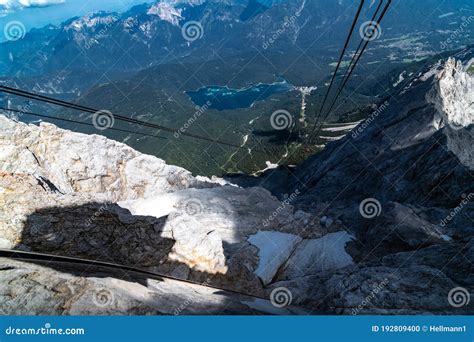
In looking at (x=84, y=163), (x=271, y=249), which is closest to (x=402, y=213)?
(x=271, y=249)

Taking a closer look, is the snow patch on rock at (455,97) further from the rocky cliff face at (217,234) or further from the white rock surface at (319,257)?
the white rock surface at (319,257)

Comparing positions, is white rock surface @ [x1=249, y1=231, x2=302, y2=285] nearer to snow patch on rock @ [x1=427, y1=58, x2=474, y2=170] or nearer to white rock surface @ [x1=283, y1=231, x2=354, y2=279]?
white rock surface @ [x1=283, y1=231, x2=354, y2=279]

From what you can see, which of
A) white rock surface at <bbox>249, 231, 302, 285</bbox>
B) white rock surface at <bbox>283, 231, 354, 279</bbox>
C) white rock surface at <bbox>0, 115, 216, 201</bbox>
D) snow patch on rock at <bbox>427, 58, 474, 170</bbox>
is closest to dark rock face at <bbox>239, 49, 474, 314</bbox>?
snow patch on rock at <bbox>427, 58, 474, 170</bbox>

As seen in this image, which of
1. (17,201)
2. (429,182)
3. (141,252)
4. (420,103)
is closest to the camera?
(17,201)

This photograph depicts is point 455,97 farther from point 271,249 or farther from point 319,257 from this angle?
point 271,249

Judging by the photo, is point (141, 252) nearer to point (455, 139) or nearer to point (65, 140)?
point (65, 140)

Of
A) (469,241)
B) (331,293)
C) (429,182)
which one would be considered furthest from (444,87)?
(331,293)

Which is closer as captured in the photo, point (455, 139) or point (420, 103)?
point (455, 139)

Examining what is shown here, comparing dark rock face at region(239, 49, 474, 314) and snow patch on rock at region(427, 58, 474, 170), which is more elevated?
snow patch on rock at region(427, 58, 474, 170)
